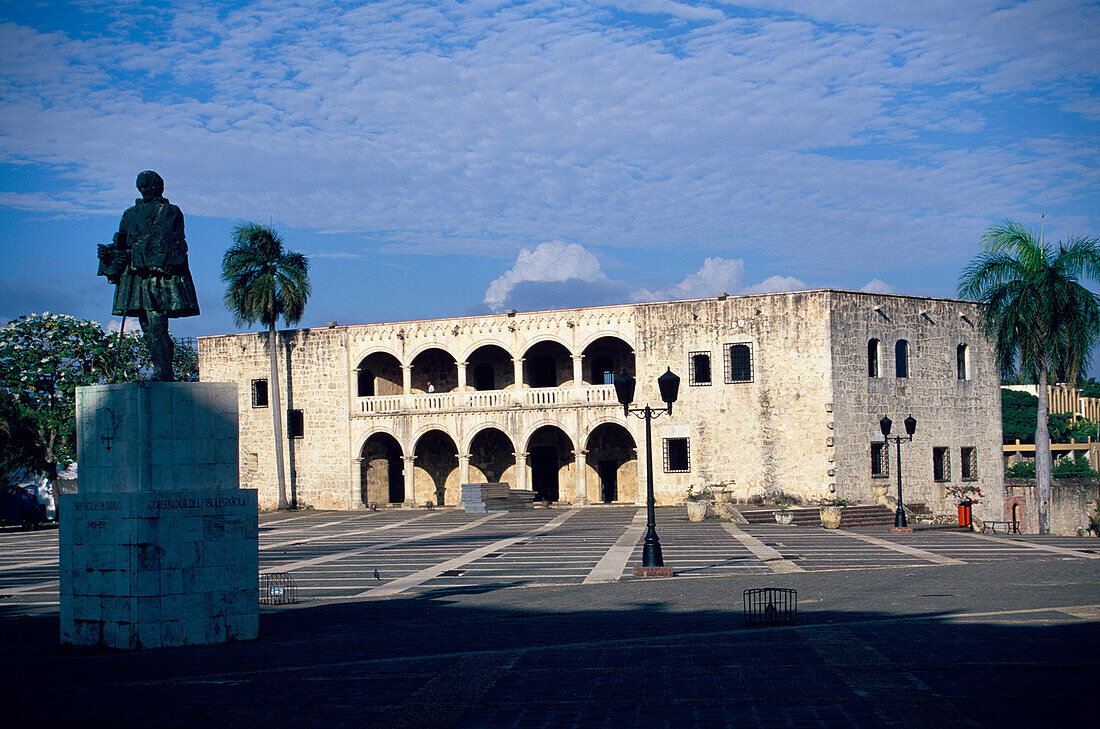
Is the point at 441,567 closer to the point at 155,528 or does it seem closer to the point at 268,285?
the point at 155,528

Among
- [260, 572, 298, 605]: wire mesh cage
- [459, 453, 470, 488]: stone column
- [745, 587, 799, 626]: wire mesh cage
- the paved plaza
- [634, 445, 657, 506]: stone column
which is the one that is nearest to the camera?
the paved plaza

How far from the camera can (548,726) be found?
745 centimetres

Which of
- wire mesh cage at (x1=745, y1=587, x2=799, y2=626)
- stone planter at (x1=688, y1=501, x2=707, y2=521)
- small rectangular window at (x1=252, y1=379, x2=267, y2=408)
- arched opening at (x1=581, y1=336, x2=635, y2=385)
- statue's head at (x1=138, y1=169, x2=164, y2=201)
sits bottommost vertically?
stone planter at (x1=688, y1=501, x2=707, y2=521)

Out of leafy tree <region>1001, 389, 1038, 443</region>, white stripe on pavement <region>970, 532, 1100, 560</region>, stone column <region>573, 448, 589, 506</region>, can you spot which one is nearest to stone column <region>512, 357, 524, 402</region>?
stone column <region>573, 448, 589, 506</region>

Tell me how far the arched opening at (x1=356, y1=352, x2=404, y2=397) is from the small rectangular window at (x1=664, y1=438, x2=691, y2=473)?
13590mm

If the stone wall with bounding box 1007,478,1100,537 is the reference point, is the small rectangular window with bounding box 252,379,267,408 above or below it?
above

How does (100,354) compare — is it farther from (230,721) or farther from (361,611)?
(230,721)

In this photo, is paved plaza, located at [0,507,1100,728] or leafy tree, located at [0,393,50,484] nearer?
paved plaza, located at [0,507,1100,728]

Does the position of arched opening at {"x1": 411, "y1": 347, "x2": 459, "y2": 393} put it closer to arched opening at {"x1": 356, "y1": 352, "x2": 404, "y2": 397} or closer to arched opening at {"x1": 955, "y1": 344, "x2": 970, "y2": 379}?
arched opening at {"x1": 356, "y1": 352, "x2": 404, "y2": 397}

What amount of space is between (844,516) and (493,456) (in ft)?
57.2

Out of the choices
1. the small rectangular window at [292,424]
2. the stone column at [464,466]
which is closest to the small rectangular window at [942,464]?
the stone column at [464,466]

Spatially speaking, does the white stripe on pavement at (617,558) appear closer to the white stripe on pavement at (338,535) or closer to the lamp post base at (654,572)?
the lamp post base at (654,572)

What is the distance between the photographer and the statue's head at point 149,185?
13000 mm

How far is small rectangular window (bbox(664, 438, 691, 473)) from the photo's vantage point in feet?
132
